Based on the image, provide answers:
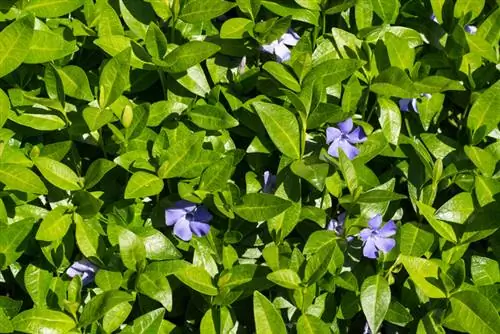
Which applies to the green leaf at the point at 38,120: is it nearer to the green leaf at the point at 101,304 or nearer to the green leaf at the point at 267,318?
the green leaf at the point at 101,304

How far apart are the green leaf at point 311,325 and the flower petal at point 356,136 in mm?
465

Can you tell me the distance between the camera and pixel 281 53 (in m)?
2.28

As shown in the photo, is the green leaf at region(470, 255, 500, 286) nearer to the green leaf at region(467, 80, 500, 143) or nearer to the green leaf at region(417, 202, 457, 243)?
the green leaf at region(417, 202, 457, 243)

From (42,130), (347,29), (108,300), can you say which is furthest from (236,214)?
(347,29)

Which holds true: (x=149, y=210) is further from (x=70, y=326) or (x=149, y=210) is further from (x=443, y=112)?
(x=443, y=112)

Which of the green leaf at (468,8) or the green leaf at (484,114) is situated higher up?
the green leaf at (468,8)

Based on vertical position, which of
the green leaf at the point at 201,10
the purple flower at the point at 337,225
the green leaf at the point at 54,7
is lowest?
the purple flower at the point at 337,225

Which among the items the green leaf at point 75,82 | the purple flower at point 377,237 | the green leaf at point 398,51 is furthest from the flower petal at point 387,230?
the green leaf at point 75,82

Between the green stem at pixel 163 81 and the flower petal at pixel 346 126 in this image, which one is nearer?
the flower petal at pixel 346 126

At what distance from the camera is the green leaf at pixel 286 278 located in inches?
75.4

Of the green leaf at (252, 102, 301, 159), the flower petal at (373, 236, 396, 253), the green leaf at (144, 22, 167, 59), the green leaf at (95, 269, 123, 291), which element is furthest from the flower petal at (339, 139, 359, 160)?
the green leaf at (95, 269, 123, 291)

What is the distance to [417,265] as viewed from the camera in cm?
204

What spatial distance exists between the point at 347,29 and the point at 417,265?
2.52ft

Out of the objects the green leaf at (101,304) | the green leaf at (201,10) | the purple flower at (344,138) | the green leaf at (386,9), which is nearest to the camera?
the green leaf at (101,304)
